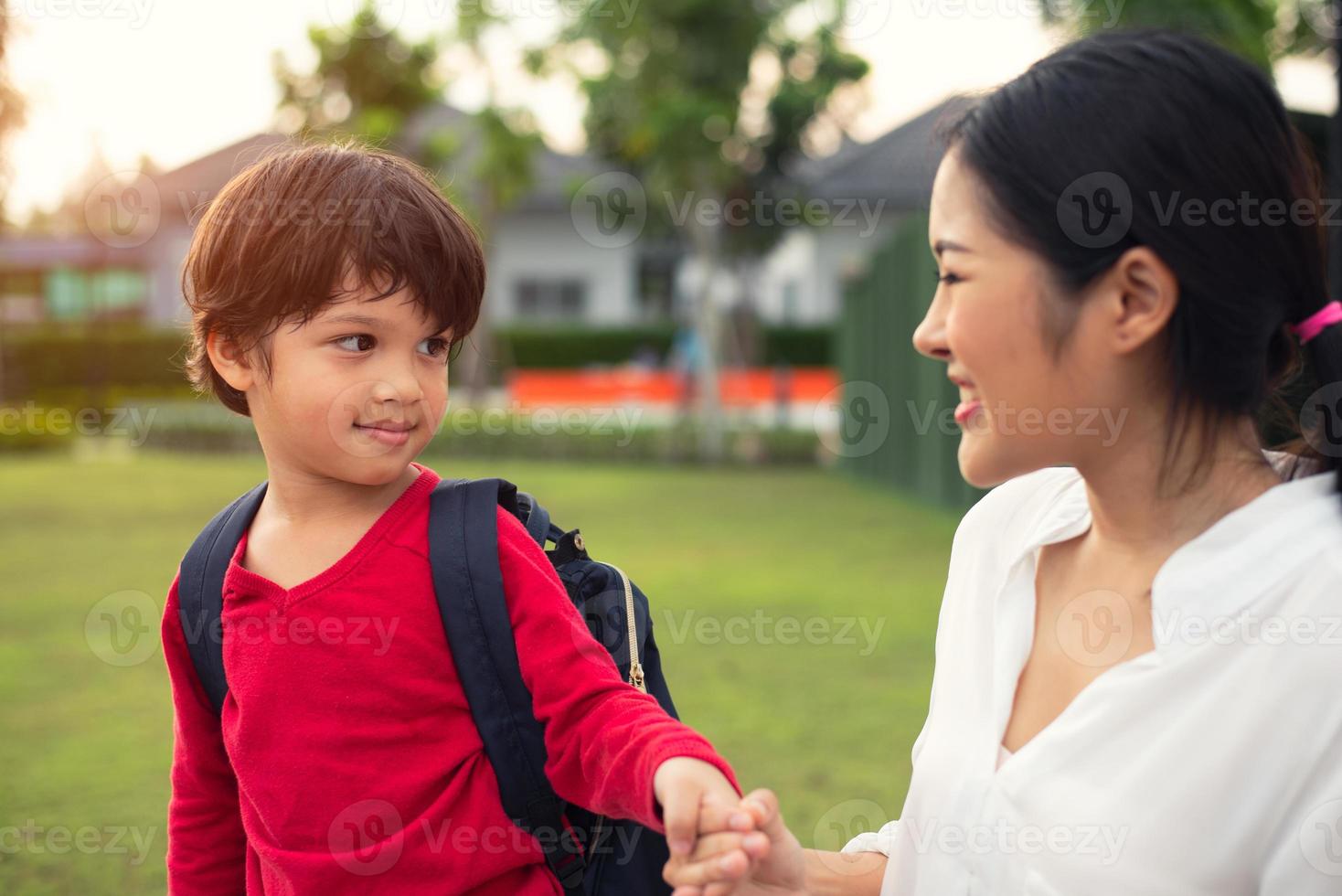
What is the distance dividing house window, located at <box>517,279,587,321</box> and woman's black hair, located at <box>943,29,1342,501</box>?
1382 inches

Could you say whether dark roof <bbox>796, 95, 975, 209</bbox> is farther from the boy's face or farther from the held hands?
the held hands

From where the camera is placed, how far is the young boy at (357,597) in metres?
1.55

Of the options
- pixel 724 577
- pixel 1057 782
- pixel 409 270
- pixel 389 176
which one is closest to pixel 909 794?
pixel 1057 782

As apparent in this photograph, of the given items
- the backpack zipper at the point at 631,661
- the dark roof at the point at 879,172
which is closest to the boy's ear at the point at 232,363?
the backpack zipper at the point at 631,661

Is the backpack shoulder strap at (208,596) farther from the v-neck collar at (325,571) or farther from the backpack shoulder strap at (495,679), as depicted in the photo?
the backpack shoulder strap at (495,679)

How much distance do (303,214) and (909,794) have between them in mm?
1025

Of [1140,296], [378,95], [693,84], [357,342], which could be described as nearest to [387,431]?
[357,342]

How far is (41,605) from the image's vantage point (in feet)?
23.1

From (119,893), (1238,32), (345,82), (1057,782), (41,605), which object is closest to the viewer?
(1057,782)

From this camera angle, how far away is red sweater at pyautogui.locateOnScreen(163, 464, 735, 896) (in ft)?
5.02

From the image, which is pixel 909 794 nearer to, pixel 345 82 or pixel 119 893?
pixel 119 893

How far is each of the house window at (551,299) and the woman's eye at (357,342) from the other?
3481cm

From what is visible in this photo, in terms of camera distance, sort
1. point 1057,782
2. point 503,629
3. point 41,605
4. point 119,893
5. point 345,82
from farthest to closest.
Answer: point 345,82 → point 41,605 → point 119,893 → point 503,629 → point 1057,782

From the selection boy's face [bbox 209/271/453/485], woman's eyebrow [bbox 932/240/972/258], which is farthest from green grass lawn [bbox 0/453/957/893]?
woman's eyebrow [bbox 932/240/972/258]
